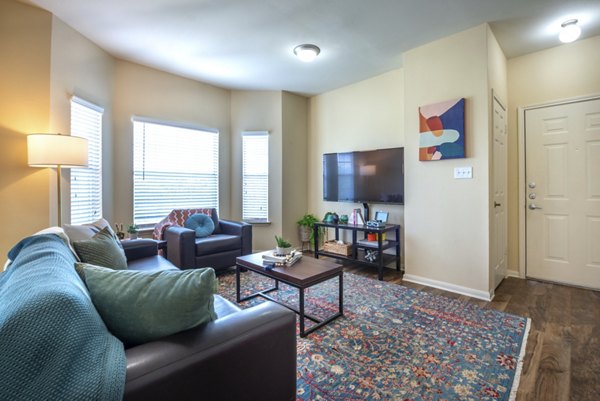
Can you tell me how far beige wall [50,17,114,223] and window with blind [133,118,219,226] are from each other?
347mm

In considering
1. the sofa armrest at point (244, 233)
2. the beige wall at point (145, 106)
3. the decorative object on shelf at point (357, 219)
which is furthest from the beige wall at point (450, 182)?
the beige wall at point (145, 106)

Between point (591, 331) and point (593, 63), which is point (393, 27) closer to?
point (593, 63)

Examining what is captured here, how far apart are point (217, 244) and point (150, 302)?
255 centimetres

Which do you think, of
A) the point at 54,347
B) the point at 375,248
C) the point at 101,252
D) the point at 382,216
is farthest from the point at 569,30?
the point at 101,252

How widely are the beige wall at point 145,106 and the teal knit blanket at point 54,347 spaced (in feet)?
10.4

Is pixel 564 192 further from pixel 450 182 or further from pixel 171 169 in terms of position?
pixel 171 169

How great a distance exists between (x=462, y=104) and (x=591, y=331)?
2135mm

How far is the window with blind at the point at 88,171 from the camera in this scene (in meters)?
2.90

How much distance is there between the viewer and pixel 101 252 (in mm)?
1814

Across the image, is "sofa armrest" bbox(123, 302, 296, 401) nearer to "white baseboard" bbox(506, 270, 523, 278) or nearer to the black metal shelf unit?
the black metal shelf unit

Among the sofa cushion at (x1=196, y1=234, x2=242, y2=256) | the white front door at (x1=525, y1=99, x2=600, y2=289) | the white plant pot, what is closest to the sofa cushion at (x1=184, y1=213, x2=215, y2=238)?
the sofa cushion at (x1=196, y1=234, x2=242, y2=256)

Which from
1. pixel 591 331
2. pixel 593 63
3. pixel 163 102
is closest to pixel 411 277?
pixel 591 331

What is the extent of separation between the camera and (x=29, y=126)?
2.48 meters

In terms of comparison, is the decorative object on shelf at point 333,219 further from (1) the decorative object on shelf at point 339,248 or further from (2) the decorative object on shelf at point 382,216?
(2) the decorative object on shelf at point 382,216
